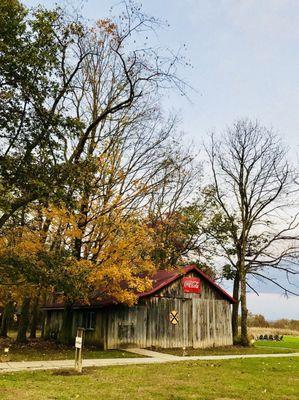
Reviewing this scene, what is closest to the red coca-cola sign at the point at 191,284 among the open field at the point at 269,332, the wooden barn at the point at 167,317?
the wooden barn at the point at 167,317

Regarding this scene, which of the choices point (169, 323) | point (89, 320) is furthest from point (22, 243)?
point (169, 323)

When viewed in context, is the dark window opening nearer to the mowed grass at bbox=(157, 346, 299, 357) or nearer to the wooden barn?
the wooden barn

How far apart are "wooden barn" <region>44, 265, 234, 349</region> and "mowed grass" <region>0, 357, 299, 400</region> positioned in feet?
29.2

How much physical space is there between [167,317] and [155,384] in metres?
14.4

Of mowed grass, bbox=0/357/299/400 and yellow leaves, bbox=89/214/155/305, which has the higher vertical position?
yellow leaves, bbox=89/214/155/305

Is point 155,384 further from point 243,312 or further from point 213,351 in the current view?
point 243,312

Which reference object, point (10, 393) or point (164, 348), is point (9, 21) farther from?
point (164, 348)

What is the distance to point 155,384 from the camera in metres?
10.9

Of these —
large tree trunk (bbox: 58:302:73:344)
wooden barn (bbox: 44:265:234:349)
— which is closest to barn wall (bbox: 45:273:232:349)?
wooden barn (bbox: 44:265:234:349)

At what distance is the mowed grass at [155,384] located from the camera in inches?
364

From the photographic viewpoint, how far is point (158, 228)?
3441 cm

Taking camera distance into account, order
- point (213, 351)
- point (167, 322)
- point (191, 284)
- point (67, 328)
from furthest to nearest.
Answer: point (191, 284), point (167, 322), point (67, 328), point (213, 351)

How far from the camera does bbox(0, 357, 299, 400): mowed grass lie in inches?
364

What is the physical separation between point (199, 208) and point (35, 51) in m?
25.4
